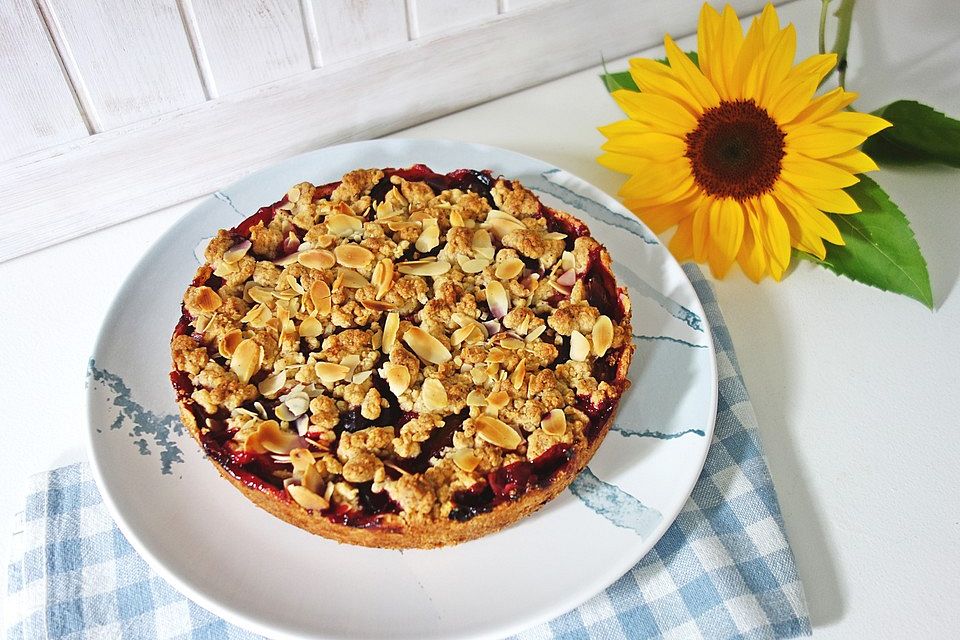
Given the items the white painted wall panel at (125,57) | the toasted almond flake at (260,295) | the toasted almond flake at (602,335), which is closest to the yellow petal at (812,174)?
the toasted almond flake at (602,335)

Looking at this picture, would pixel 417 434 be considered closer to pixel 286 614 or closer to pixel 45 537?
pixel 286 614

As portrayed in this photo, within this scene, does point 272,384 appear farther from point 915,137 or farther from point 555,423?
point 915,137

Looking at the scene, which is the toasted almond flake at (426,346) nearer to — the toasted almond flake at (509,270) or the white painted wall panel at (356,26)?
the toasted almond flake at (509,270)

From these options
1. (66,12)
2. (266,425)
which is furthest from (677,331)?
(66,12)

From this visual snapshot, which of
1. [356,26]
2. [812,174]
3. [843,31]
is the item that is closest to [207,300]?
[356,26]

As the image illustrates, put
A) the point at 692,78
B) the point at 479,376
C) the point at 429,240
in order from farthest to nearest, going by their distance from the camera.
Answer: the point at 692,78, the point at 429,240, the point at 479,376

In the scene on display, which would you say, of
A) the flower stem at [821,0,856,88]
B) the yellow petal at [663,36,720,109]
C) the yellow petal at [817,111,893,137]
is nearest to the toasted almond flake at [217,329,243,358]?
the yellow petal at [663,36,720,109]
